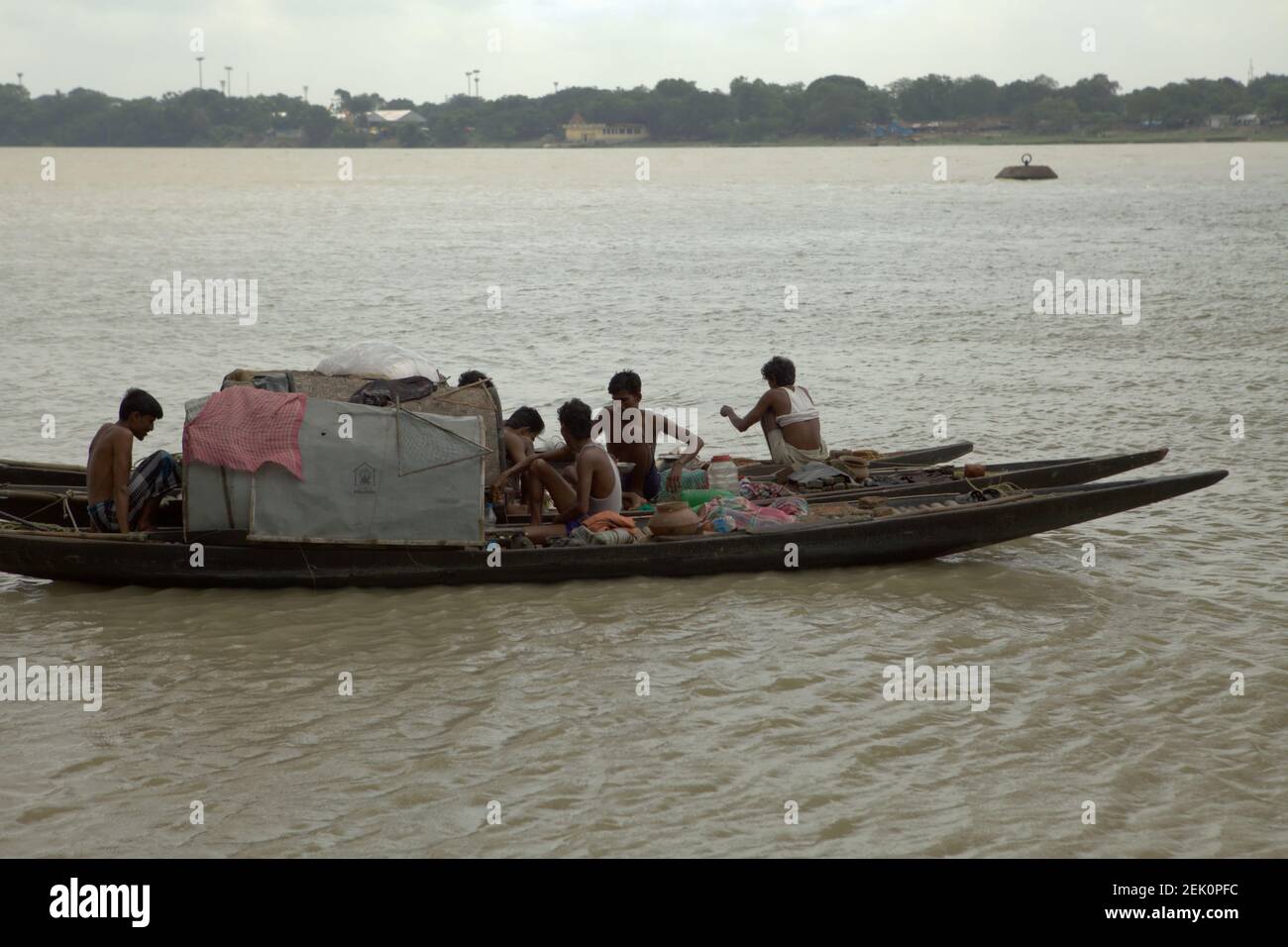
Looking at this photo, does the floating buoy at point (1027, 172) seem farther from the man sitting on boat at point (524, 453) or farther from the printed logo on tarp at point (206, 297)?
the man sitting on boat at point (524, 453)

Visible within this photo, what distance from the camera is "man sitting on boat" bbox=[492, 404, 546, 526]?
7.90m

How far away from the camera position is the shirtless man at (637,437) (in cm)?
831

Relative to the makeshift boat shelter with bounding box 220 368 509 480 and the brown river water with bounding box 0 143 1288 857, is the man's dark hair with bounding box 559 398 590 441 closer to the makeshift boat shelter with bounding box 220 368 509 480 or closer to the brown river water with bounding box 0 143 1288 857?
the makeshift boat shelter with bounding box 220 368 509 480

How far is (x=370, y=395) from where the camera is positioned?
7.57 metres

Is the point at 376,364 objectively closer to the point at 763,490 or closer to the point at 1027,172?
the point at 763,490

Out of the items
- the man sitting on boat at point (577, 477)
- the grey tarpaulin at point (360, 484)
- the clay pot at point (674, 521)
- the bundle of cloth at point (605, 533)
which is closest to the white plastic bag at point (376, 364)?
the grey tarpaulin at point (360, 484)

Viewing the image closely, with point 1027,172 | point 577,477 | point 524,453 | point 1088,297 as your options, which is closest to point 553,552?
point 577,477

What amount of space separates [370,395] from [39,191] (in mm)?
57844

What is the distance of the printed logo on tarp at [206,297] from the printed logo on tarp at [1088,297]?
12.3 metres

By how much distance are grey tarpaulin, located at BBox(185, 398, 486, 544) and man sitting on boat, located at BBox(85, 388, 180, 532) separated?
1.16 ft

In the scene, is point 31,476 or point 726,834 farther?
point 31,476

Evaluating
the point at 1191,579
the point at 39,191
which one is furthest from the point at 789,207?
the point at 1191,579

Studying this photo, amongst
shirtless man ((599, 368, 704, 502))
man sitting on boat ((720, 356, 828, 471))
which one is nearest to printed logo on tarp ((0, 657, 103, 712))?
shirtless man ((599, 368, 704, 502))

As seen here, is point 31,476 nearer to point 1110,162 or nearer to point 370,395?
point 370,395
